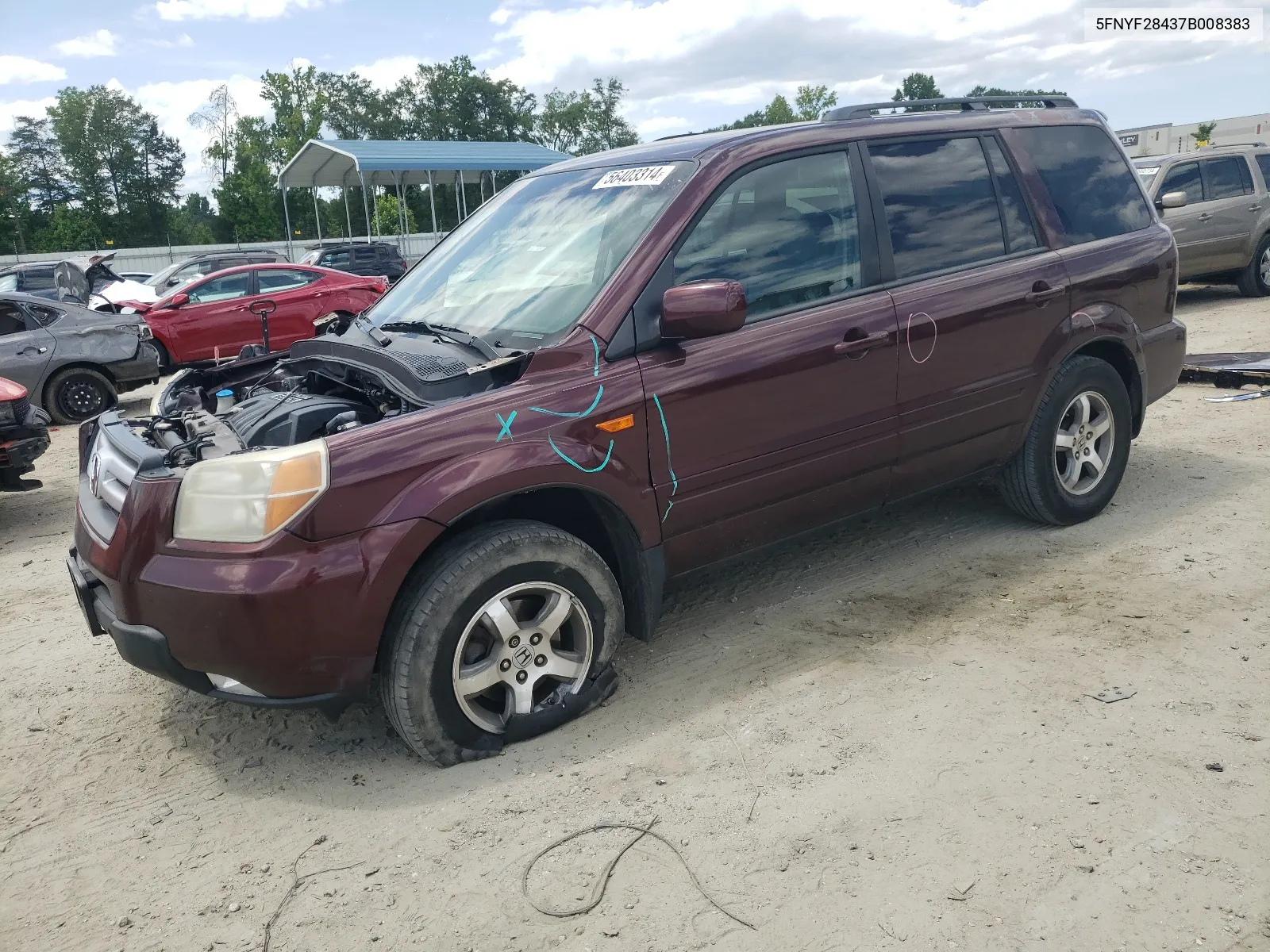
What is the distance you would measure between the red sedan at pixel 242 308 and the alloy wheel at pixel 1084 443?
10.6 meters

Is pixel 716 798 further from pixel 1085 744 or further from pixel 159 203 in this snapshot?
pixel 159 203

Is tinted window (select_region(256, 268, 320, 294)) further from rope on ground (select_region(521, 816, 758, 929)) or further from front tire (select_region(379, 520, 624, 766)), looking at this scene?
rope on ground (select_region(521, 816, 758, 929))

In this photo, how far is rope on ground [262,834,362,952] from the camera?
2584 millimetres

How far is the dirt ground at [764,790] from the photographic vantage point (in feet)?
8.24

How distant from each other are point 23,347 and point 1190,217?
43.7 ft

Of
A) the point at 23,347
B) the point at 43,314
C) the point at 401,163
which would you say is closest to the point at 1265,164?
the point at 43,314

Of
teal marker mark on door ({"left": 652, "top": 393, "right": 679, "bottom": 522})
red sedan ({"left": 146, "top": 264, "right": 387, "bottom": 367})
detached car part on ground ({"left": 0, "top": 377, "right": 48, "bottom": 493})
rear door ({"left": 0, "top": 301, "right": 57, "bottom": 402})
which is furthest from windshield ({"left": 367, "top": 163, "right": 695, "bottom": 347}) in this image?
red sedan ({"left": 146, "top": 264, "right": 387, "bottom": 367})

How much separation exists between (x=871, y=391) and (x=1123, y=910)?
6.99 ft

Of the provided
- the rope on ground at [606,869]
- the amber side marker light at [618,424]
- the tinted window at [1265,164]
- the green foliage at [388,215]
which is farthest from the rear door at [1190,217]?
the green foliage at [388,215]

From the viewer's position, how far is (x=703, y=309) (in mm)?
3295

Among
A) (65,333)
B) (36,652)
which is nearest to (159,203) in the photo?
(65,333)

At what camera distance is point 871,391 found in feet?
13.2

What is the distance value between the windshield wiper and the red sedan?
9723 mm

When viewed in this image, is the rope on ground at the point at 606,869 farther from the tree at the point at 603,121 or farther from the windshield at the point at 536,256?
the tree at the point at 603,121
